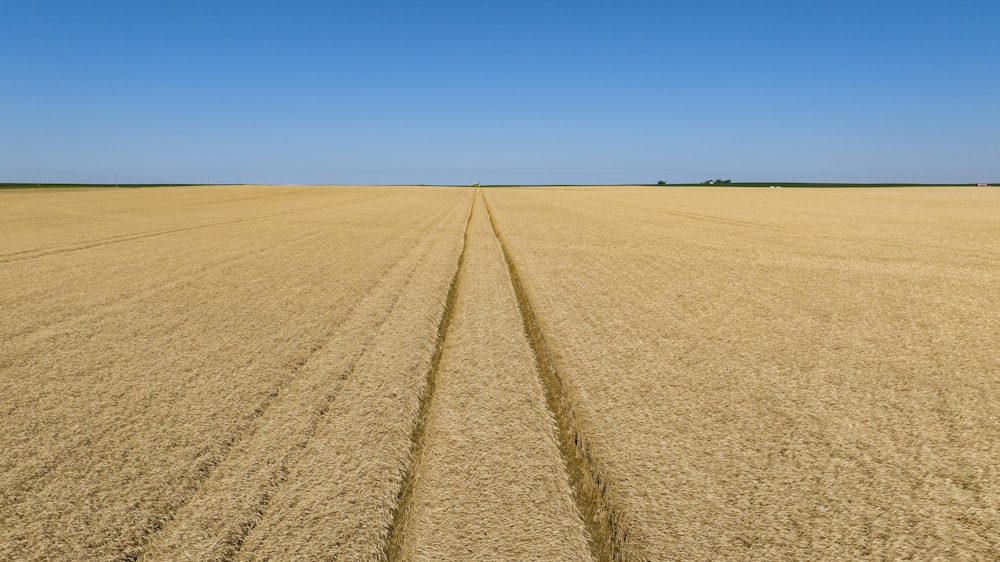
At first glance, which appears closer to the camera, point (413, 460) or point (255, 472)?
point (255, 472)

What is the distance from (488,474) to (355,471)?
63 centimetres

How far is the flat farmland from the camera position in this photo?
190cm

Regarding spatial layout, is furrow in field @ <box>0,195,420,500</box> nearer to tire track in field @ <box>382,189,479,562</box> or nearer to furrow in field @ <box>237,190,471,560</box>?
furrow in field @ <box>237,190,471,560</box>

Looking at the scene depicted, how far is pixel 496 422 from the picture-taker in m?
2.77

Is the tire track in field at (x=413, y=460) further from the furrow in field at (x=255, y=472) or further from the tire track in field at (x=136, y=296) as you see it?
the tire track in field at (x=136, y=296)

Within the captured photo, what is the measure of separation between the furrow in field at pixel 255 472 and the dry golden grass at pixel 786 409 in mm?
1504

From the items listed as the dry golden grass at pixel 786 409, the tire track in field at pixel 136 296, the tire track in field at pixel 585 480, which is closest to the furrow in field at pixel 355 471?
the tire track in field at pixel 585 480

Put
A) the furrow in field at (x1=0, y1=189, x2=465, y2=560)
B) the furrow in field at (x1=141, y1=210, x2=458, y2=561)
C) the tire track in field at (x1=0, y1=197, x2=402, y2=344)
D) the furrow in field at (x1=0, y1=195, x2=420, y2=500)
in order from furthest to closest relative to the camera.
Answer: the tire track in field at (x1=0, y1=197, x2=402, y2=344) < the furrow in field at (x1=0, y1=195, x2=420, y2=500) < the furrow in field at (x1=0, y1=189, x2=465, y2=560) < the furrow in field at (x1=141, y1=210, x2=458, y2=561)

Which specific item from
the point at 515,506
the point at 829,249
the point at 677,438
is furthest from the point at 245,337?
the point at 829,249

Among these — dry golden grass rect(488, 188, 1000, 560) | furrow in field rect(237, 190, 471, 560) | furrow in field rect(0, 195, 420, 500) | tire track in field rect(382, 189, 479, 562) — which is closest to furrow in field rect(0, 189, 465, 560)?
furrow in field rect(0, 195, 420, 500)

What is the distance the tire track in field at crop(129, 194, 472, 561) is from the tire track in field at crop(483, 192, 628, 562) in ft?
4.38

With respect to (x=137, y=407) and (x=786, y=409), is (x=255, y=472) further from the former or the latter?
(x=786, y=409)

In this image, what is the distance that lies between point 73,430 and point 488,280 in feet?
16.1

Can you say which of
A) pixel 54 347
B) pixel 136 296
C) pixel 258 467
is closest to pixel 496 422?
pixel 258 467
